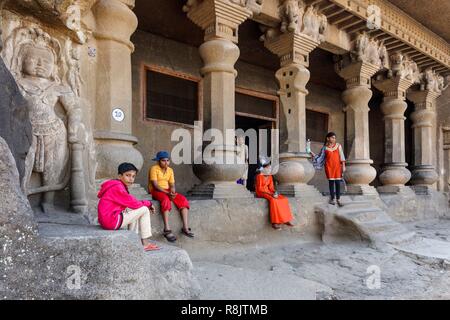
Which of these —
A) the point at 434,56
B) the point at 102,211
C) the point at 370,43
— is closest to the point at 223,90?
Result: the point at 102,211

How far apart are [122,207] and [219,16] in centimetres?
333

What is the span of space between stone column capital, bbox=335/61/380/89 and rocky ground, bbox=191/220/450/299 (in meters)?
Answer: 3.46

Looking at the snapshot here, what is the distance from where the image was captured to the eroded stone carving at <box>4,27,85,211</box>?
3289 mm

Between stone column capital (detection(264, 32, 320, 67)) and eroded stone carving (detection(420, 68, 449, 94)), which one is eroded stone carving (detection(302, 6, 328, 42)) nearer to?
stone column capital (detection(264, 32, 320, 67))

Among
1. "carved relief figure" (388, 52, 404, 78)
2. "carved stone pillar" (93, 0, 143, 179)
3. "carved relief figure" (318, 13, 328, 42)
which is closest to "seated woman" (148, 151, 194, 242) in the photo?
"carved stone pillar" (93, 0, 143, 179)

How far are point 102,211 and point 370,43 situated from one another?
22.2 ft

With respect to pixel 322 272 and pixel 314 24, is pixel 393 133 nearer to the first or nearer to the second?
pixel 314 24

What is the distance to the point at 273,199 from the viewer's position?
5.09 meters

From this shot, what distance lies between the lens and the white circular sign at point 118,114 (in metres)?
4.07

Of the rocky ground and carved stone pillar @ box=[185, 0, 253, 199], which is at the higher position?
carved stone pillar @ box=[185, 0, 253, 199]

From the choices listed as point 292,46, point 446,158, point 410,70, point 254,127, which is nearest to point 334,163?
point 292,46

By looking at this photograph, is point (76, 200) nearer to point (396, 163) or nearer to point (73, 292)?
point (73, 292)

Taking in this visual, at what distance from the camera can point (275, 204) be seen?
5062 millimetres

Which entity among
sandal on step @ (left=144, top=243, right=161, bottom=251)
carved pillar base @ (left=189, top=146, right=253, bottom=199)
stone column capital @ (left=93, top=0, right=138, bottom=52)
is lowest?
sandal on step @ (left=144, top=243, right=161, bottom=251)
